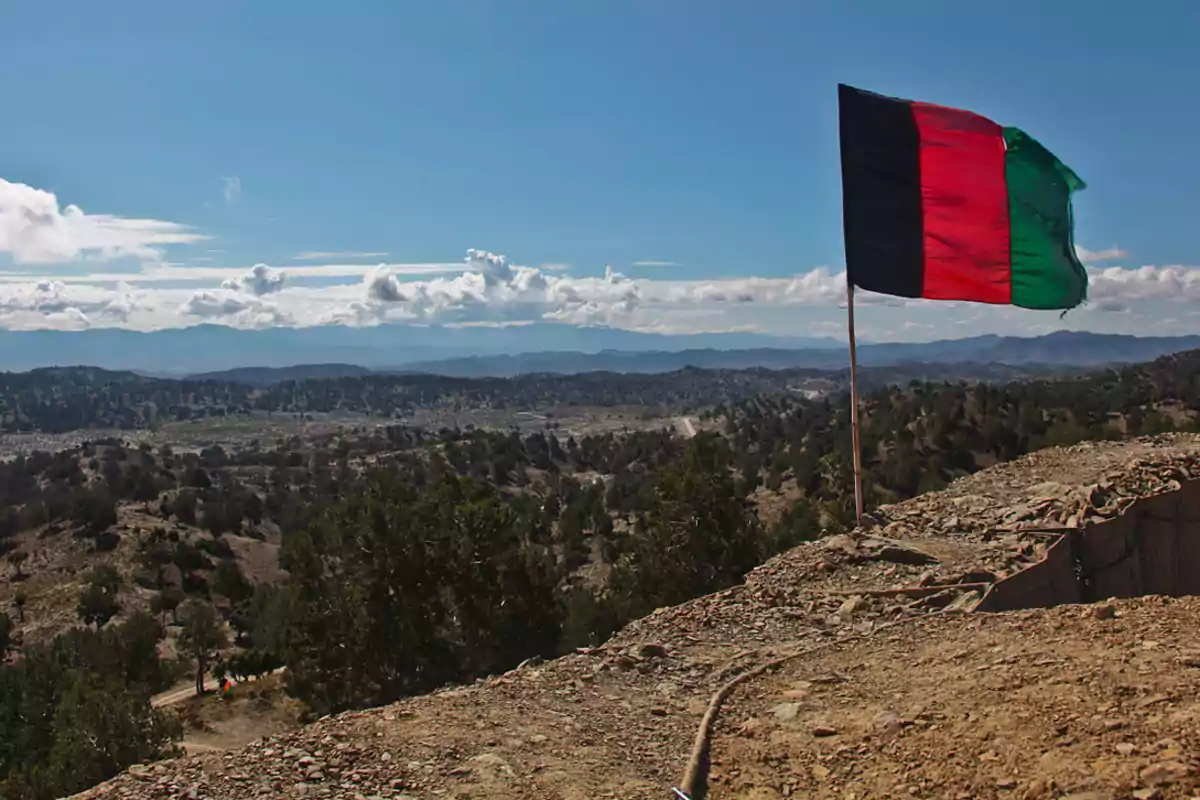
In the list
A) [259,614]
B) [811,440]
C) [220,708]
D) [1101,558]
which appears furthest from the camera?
[811,440]

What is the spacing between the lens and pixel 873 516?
51.5 ft

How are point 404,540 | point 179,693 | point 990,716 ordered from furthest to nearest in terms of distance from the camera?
point 179,693 < point 404,540 < point 990,716

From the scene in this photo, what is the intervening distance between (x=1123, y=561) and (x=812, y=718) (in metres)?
8.36

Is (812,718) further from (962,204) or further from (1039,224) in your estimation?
(1039,224)

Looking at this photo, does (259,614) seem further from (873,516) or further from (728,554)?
(873,516)

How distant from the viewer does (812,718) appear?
25.3ft

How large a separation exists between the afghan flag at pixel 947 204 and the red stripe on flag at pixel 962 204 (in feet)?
0.05

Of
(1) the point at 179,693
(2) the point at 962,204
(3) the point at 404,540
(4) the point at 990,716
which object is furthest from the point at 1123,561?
(1) the point at 179,693

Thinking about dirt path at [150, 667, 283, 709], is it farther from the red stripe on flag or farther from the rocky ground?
the red stripe on flag

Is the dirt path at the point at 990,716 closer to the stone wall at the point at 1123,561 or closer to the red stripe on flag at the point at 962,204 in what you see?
the stone wall at the point at 1123,561

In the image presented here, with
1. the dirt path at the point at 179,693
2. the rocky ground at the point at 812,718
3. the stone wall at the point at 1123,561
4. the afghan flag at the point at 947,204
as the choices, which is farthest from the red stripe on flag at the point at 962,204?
the dirt path at the point at 179,693

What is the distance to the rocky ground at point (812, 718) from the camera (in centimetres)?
625

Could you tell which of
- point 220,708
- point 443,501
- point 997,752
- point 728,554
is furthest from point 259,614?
point 997,752

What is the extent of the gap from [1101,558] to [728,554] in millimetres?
10500
